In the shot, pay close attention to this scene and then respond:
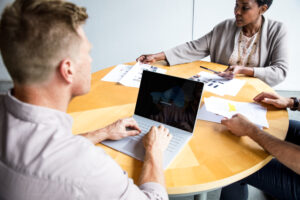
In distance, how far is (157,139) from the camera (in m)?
0.88

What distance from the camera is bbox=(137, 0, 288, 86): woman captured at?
1585 millimetres

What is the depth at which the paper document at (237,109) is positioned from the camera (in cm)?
108

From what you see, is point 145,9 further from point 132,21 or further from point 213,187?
point 213,187

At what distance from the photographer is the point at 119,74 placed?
1.58 meters

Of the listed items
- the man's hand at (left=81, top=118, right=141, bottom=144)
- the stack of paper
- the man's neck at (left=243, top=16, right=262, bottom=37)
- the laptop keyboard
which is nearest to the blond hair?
the man's hand at (left=81, top=118, right=141, bottom=144)

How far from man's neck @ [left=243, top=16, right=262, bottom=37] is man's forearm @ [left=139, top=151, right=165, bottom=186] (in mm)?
1422

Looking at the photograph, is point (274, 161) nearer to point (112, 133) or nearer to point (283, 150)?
point (283, 150)

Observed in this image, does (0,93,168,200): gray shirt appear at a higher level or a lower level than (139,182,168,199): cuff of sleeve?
higher

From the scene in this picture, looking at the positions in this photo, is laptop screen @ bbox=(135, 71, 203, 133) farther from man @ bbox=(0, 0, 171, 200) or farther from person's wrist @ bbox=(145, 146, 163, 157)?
man @ bbox=(0, 0, 171, 200)

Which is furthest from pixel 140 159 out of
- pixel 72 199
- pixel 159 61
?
pixel 159 61

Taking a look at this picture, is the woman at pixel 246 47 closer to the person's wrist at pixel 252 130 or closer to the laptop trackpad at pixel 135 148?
the person's wrist at pixel 252 130

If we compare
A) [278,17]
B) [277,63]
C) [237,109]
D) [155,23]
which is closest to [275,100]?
[237,109]

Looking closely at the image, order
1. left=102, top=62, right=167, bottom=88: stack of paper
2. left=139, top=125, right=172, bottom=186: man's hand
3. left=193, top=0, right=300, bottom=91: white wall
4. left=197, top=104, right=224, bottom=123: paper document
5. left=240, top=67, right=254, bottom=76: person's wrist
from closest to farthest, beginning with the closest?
left=139, top=125, right=172, bottom=186: man's hand, left=197, top=104, right=224, bottom=123: paper document, left=102, top=62, right=167, bottom=88: stack of paper, left=240, top=67, right=254, bottom=76: person's wrist, left=193, top=0, right=300, bottom=91: white wall

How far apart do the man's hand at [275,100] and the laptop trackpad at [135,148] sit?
0.73 meters
